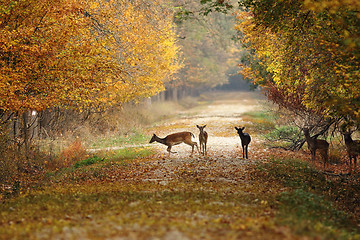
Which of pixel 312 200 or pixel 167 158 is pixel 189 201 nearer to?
pixel 312 200

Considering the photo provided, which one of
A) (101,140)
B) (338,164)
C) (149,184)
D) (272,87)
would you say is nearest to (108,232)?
(149,184)

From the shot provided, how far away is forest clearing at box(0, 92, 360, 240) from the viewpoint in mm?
6254

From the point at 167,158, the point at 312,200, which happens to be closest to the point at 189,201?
the point at 312,200

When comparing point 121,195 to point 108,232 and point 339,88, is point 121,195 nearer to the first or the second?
point 108,232

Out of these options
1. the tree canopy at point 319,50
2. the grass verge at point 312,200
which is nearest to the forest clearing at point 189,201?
the grass verge at point 312,200

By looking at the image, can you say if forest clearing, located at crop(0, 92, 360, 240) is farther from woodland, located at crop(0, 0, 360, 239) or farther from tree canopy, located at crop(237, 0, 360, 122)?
tree canopy, located at crop(237, 0, 360, 122)

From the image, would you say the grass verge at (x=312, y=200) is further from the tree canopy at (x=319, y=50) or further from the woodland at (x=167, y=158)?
the tree canopy at (x=319, y=50)

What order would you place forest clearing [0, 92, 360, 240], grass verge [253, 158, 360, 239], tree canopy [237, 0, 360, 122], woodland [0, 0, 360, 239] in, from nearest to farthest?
forest clearing [0, 92, 360, 240] → grass verge [253, 158, 360, 239] → woodland [0, 0, 360, 239] → tree canopy [237, 0, 360, 122]

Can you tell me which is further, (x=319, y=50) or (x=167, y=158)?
(x=167, y=158)

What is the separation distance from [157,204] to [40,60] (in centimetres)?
822

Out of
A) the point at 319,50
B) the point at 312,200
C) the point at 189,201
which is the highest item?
the point at 319,50

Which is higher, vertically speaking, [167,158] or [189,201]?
[189,201]

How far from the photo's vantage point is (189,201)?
8742 millimetres

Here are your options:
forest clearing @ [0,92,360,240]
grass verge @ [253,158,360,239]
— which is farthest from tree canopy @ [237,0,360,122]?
forest clearing @ [0,92,360,240]
